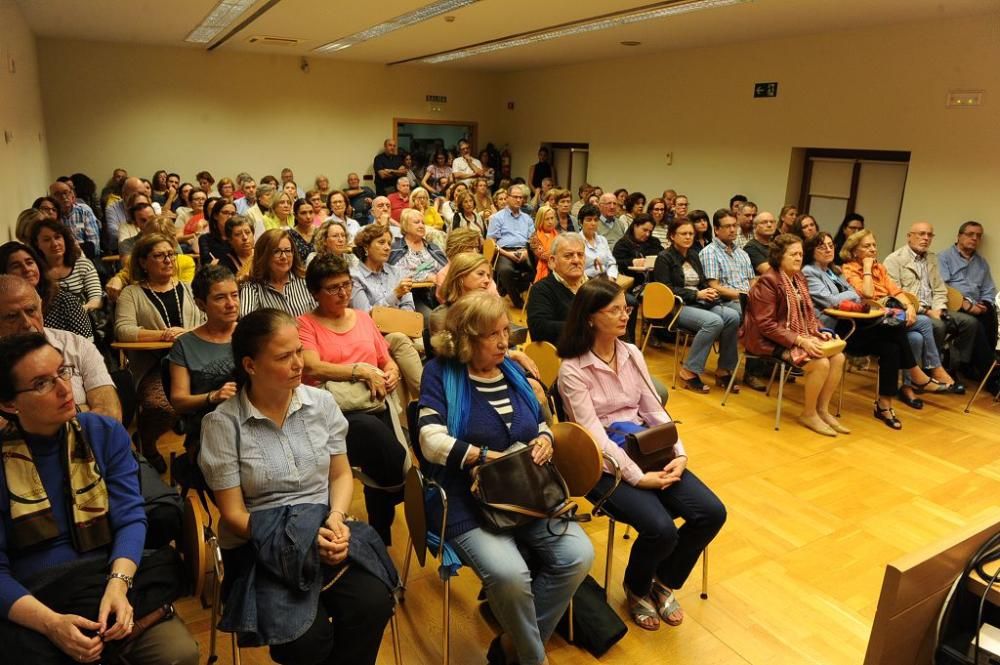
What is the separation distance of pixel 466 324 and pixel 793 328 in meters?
3.15

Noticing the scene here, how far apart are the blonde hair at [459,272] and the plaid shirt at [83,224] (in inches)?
196

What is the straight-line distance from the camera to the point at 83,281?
426cm

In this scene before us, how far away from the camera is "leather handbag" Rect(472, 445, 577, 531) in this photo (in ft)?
7.32

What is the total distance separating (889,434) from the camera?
4715 mm

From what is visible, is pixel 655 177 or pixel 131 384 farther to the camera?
pixel 655 177

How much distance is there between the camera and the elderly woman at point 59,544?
167cm

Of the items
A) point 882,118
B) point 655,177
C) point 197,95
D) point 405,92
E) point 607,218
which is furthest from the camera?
point 405,92

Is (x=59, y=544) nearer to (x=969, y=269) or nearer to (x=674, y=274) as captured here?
(x=674, y=274)

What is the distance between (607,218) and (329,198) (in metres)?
3.30

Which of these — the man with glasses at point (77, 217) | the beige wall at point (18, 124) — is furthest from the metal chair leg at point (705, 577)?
the man with glasses at point (77, 217)

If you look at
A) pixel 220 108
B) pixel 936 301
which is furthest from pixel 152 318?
pixel 220 108

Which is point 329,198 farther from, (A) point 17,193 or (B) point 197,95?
(B) point 197,95

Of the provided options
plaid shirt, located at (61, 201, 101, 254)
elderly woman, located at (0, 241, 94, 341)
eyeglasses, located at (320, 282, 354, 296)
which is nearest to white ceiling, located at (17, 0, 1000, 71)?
plaid shirt, located at (61, 201, 101, 254)

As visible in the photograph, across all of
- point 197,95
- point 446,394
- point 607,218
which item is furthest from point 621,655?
point 197,95
